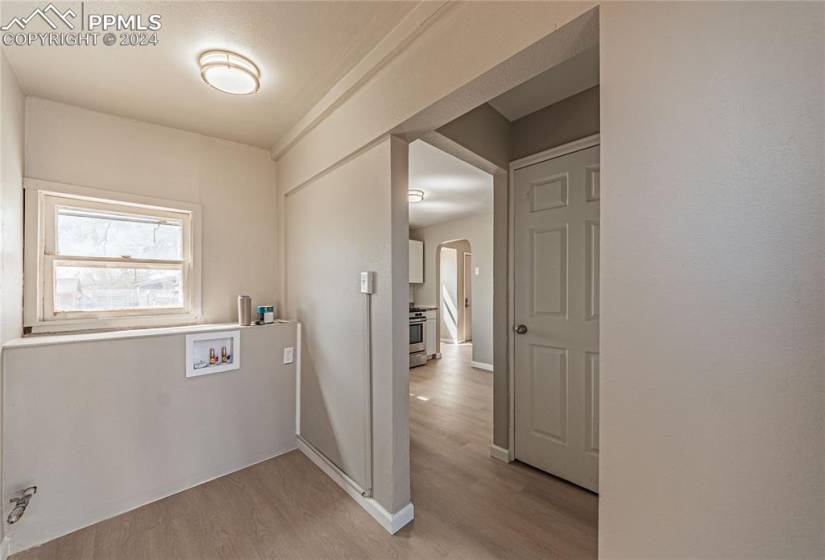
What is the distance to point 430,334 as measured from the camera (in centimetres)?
568

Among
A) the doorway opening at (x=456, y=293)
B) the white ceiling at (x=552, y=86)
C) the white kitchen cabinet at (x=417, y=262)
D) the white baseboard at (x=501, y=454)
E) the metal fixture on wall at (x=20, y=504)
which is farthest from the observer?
the doorway opening at (x=456, y=293)

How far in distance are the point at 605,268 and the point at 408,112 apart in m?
A: 1.14

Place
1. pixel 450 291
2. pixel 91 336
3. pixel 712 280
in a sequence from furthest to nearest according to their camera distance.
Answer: pixel 450 291, pixel 91 336, pixel 712 280

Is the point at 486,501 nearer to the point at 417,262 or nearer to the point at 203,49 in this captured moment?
the point at 203,49

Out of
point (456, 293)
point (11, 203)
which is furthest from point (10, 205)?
point (456, 293)

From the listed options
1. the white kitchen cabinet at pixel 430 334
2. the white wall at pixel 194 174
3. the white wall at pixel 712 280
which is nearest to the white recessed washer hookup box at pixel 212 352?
the white wall at pixel 194 174

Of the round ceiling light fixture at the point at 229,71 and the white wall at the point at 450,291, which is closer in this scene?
the round ceiling light fixture at the point at 229,71

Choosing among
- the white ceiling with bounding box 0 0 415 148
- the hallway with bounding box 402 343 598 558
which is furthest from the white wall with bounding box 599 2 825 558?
the white ceiling with bounding box 0 0 415 148

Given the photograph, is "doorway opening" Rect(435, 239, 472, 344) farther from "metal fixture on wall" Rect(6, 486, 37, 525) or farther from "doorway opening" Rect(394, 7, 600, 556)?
"metal fixture on wall" Rect(6, 486, 37, 525)

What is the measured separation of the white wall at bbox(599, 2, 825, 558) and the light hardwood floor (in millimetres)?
950

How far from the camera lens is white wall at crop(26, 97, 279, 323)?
2.02m

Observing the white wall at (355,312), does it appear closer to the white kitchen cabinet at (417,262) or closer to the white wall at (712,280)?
the white wall at (712,280)

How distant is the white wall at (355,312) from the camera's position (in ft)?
5.61

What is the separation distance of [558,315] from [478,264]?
351cm
